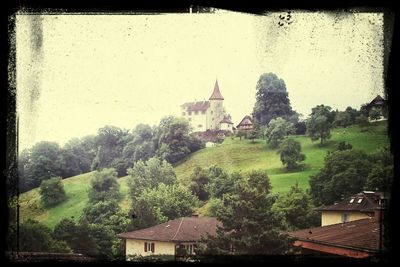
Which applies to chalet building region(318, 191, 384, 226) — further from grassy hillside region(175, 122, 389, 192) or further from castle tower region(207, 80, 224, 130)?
castle tower region(207, 80, 224, 130)

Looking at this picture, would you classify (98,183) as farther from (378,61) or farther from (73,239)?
(378,61)

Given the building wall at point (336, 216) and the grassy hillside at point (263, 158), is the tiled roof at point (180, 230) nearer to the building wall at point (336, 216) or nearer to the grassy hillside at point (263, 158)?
the grassy hillside at point (263, 158)

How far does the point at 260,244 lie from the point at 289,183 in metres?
0.66

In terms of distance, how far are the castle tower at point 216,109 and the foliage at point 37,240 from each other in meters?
1.61

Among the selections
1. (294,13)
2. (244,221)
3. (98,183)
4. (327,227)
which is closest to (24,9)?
(98,183)

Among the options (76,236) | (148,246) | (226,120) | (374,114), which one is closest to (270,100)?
(226,120)

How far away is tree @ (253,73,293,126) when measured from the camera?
379 cm

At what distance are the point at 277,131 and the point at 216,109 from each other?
0.63m

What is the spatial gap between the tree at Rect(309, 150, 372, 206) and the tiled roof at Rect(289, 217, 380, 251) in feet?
1.02

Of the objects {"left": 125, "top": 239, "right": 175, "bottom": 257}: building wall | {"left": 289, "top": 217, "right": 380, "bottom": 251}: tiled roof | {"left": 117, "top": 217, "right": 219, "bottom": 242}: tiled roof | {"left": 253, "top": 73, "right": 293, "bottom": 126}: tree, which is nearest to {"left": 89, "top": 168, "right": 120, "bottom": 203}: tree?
{"left": 117, "top": 217, "right": 219, "bottom": 242}: tiled roof

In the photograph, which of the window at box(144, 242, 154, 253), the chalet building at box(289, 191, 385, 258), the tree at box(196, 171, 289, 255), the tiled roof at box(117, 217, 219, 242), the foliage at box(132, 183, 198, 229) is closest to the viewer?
the chalet building at box(289, 191, 385, 258)

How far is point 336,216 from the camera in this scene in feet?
12.6

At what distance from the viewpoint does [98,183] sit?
423 cm

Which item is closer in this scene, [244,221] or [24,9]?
[24,9]
